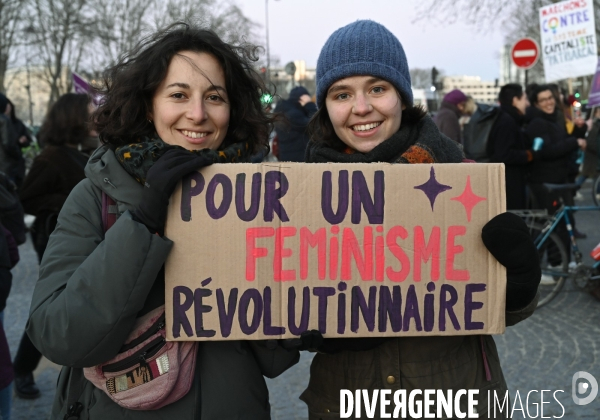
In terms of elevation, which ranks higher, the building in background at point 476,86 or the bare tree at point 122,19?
the building in background at point 476,86

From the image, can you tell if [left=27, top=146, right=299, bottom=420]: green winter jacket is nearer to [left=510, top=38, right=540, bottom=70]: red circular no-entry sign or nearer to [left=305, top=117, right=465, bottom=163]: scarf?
[left=305, top=117, right=465, bottom=163]: scarf

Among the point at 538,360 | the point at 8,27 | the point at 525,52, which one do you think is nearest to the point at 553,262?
the point at 538,360

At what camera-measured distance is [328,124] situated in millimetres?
2367

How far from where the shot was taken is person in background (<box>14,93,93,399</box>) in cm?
450

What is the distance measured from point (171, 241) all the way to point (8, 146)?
305 inches

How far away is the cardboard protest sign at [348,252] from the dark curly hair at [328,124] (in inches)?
14.9

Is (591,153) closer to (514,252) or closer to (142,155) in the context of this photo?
(514,252)

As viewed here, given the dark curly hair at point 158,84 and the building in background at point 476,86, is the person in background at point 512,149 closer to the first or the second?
the dark curly hair at point 158,84

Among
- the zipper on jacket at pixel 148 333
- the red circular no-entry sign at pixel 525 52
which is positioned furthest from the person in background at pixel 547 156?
the zipper on jacket at pixel 148 333

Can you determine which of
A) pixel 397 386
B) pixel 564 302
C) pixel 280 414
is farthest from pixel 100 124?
pixel 564 302

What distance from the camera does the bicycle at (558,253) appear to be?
239 inches

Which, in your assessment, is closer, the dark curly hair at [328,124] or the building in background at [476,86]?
the dark curly hair at [328,124]

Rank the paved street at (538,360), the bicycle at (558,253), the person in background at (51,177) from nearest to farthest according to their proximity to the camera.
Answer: the paved street at (538,360) → the person in background at (51,177) → the bicycle at (558,253)

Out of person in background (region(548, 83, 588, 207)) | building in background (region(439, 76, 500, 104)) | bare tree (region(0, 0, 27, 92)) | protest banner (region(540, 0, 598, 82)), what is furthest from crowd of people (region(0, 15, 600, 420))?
building in background (region(439, 76, 500, 104))
